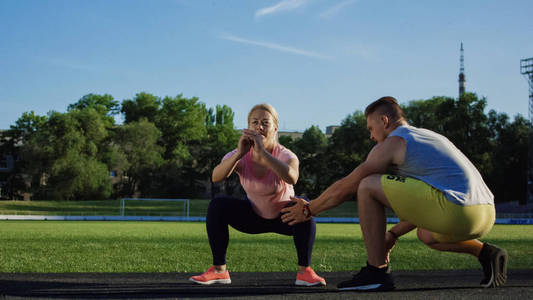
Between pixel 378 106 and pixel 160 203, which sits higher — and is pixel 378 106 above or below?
A: above

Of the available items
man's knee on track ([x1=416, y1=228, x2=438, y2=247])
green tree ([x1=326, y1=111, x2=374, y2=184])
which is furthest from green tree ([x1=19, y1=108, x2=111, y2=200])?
man's knee on track ([x1=416, y1=228, x2=438, y2=247])

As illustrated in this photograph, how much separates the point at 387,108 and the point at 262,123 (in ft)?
3.40

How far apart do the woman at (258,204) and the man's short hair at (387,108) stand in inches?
31.3

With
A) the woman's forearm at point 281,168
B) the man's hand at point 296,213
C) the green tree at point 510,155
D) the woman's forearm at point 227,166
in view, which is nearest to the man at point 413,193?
the man's hand at point 296,213

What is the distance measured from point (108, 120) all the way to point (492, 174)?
45.3m

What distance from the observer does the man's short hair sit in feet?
11.8

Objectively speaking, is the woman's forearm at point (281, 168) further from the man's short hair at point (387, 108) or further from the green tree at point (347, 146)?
the green tree at point (347, 146)

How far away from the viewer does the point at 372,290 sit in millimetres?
3406

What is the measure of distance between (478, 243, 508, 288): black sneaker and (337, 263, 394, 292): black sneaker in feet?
2.59

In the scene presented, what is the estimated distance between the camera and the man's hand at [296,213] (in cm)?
375

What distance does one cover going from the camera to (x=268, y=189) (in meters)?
3.99

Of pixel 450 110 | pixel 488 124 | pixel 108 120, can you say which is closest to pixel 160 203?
pixel 108 120

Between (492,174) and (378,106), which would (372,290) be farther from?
(492,174)

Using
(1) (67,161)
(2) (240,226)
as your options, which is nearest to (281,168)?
(2) (240,226)
